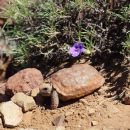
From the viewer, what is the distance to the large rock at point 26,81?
3145mm

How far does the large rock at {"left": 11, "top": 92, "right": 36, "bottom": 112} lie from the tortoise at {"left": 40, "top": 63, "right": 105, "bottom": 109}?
100 mm

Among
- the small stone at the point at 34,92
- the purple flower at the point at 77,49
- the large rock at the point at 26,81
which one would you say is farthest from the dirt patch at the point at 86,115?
the purple flower at the point at 77,49

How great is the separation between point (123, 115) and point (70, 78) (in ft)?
1.47

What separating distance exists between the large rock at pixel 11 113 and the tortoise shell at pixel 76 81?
1.03 ft

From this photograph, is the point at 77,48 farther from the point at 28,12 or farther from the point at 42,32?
the point at 28,12

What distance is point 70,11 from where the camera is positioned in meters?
3.37

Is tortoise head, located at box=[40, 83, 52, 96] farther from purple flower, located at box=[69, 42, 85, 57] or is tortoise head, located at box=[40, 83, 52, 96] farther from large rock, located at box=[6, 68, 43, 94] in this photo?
purple flower, located at box=[69, 42, 85, 57]

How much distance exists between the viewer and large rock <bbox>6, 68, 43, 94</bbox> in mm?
3145

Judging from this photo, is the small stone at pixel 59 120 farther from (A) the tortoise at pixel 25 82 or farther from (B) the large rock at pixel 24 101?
(A) the tortoise at pixel 25 82

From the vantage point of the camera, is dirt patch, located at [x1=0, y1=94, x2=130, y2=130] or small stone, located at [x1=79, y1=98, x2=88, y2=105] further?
small stone, located at [x1=79, y1=98, x2=88, y2=105]

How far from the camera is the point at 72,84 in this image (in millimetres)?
2898

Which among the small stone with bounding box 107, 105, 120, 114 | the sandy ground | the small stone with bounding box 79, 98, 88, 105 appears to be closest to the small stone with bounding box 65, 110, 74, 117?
the sandy ground

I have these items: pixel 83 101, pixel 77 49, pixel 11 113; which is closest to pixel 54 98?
pixel 83 101

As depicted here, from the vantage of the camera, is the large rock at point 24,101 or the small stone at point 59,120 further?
the large rock at point 24,101
